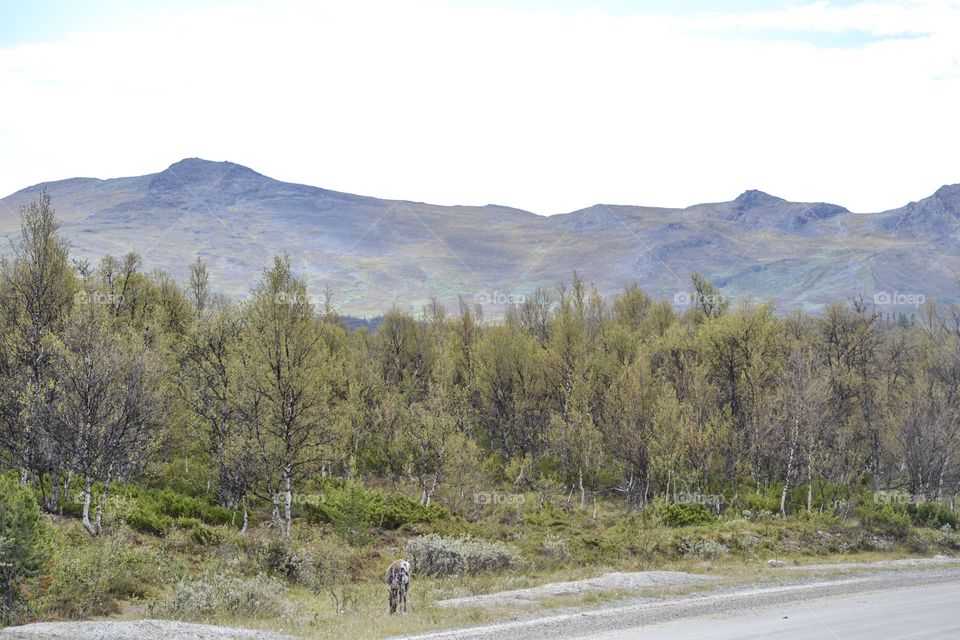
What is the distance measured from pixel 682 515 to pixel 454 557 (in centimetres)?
1676

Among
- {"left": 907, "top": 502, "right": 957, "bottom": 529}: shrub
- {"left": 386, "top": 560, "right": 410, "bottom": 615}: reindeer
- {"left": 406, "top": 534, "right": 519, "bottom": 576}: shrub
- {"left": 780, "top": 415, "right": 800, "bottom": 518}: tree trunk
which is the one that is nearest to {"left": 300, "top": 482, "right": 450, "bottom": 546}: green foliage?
{"left": 406, "top": 534, "right": 519, "bottom": 576}: shrub

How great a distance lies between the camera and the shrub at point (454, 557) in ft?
96.6

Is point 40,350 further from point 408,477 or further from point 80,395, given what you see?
point 408,477

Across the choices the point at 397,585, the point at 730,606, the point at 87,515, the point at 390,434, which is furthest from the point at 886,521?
→ the point at 87,515

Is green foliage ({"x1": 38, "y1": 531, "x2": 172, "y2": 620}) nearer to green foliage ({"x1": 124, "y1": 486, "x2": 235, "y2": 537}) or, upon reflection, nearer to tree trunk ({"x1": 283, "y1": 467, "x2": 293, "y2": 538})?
green foliage ({"x1": 124, "y1": 486, "x2": 235, "y2": 537})

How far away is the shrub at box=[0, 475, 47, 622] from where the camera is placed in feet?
60.8

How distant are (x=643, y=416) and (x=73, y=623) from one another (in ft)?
124

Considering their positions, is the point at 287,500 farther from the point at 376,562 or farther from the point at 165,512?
the point at 165,512

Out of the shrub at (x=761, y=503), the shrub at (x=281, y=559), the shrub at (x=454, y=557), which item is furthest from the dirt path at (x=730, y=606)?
the shrub at (x=761, y=503)

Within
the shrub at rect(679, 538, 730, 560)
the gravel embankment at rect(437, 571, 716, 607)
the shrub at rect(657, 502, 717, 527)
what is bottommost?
the shrub at rect(657, 502, 717, 527)

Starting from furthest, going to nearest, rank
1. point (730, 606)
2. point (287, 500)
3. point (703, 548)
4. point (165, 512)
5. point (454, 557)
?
point (165, 512)
point (703, 548)
point (287, 500)
point (454, 557)
point (730, 606)

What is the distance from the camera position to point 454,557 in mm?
29719

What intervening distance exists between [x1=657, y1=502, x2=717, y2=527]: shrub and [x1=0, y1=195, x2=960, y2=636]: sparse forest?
0.19 metres

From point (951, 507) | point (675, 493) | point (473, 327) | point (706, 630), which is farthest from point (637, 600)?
point (473, 327)
